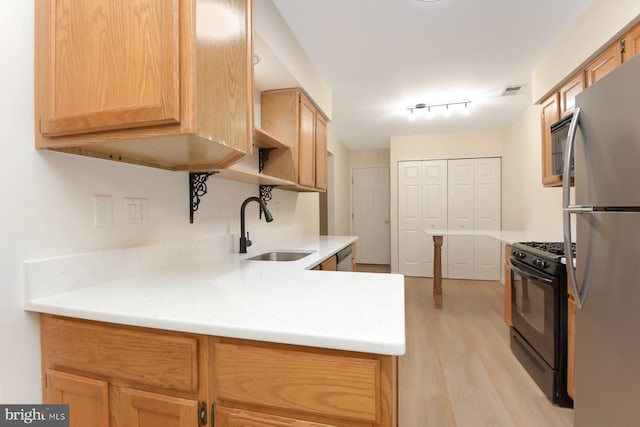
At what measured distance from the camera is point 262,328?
679mm

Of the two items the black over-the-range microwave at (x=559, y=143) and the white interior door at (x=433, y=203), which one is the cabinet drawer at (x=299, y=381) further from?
the white interior door at (x=433, y=203)

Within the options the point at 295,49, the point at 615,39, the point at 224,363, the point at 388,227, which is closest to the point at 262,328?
the point at 224,363

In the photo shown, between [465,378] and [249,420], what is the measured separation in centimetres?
189

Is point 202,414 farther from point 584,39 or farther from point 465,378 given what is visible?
point 584,39

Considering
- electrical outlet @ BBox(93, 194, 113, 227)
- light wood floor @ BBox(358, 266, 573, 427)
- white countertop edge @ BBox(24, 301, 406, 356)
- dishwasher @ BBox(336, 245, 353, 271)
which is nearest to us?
white countertop edge @ BBox(24, 301, 406, 356)

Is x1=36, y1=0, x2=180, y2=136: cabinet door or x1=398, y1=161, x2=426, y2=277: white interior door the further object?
x1=398, y1=161, x2=426, y2=277: white interior door

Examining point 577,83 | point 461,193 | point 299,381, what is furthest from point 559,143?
point 461,193

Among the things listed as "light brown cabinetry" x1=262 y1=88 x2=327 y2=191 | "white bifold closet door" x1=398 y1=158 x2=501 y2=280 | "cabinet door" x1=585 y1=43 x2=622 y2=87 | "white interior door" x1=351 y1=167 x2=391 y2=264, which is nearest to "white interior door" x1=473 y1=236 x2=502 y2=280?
"white bifold closet door" x1=398 y1=158 x2=501 y2=280

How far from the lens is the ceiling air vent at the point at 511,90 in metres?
2.99

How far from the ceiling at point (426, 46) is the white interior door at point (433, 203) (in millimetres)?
1387

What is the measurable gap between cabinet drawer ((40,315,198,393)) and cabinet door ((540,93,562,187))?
9.14ft

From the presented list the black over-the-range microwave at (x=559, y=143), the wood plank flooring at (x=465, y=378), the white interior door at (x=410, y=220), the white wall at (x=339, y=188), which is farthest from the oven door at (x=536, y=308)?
the white wall at (x=339, y=188)
